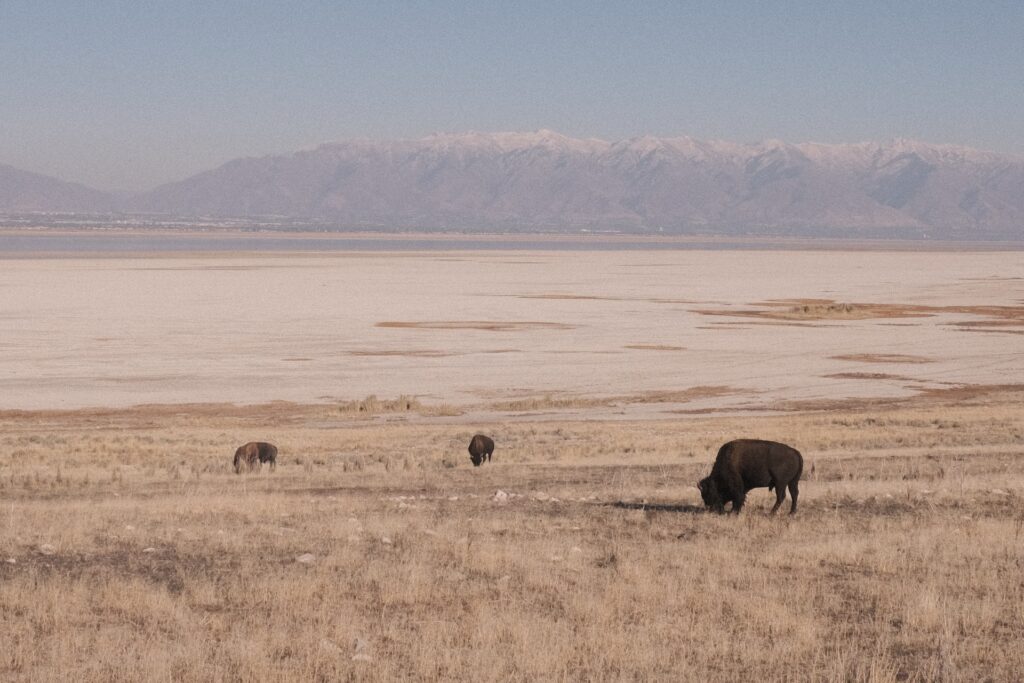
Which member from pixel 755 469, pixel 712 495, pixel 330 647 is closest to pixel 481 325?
pixel 712 495

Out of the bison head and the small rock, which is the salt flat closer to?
the bison head

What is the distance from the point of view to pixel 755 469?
14.4 m

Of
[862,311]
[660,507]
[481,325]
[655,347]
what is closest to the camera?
[660,507]

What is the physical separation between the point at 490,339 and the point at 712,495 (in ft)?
140

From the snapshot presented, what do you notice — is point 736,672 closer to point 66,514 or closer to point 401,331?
point 66,514

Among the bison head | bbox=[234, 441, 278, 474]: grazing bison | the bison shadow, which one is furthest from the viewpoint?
bbox=[234, 441, 278, 474]: grazing bison

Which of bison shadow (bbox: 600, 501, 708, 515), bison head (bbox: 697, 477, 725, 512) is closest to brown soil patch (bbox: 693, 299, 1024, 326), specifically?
bison shadow (bbox: 600, 501, 708, 515)

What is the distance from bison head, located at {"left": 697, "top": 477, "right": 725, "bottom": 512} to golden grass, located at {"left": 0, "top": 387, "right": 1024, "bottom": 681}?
1.04 ft

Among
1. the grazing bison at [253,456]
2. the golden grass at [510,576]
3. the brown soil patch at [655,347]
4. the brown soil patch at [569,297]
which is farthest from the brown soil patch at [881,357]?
the grazing bison at [253,456]

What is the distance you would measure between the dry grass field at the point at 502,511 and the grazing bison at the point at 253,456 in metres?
0.39

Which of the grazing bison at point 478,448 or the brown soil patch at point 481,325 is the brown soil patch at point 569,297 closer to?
the brown soil patch at point 481,325

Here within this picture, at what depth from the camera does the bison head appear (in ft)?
48.5

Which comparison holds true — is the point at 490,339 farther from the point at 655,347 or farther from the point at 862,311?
the point at 862,311

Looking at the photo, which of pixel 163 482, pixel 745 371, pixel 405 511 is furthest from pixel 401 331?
pixel 405 511
